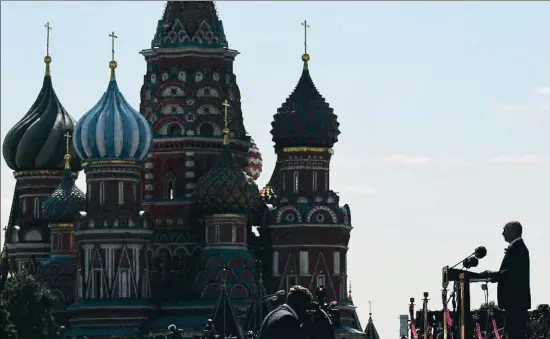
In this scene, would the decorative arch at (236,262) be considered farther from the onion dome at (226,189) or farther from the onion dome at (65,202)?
the onion dome at (65,202)

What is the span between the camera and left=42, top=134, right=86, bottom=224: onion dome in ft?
310

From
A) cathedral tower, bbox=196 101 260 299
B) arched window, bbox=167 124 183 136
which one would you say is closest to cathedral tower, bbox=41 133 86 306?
arched window, bbox=167 124 183 136

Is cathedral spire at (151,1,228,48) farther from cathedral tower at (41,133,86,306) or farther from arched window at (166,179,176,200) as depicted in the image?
cathedral tower at (41,133,86,306)

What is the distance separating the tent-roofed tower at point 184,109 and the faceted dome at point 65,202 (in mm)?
2700

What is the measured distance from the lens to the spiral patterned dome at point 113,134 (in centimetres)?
9050

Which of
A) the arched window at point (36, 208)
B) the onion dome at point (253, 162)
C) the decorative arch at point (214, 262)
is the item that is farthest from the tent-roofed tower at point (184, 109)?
the arched window at point (36, 208)

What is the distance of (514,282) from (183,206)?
7166cm

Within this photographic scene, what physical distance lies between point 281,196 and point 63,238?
9.41 meters

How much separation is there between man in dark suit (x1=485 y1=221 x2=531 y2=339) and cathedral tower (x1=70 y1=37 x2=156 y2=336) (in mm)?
67111

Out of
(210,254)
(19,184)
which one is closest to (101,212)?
(210,254)

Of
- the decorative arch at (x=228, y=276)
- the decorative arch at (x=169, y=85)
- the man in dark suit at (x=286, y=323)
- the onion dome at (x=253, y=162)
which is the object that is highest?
the decorative arch at (x=169, y=85)

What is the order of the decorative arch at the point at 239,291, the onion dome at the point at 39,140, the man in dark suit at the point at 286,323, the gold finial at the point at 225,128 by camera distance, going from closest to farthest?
1. the man in dark suit at the point at 286,323
2. the decorative arch at the point at 239,291
3. the gold finial at the point at 225,128
4. the onion dome at the point at 39,140

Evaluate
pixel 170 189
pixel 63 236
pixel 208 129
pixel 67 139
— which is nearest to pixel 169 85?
pixel 208 129

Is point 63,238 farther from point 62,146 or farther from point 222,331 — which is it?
point 222,331
